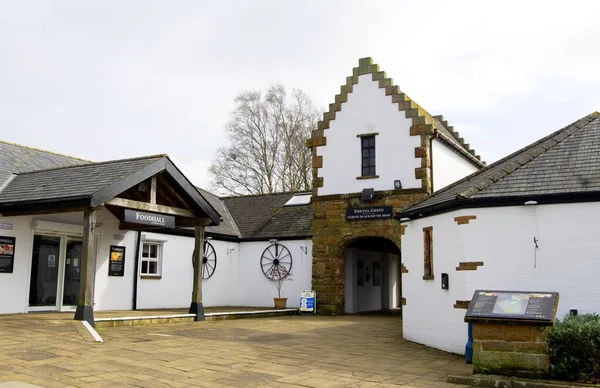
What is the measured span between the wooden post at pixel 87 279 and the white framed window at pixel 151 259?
6002 mm

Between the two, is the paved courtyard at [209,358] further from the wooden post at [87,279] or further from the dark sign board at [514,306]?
the dark sign board at [514,306]

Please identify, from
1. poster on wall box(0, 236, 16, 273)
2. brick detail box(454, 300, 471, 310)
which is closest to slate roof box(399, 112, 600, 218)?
brick detail box(454, 300, 471, 310)

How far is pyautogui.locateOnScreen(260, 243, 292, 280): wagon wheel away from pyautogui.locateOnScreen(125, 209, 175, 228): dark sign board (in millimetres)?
7853

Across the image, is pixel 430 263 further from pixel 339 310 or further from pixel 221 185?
pixel 221 185

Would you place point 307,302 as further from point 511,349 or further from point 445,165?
point 511,349

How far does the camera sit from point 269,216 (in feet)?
76.0

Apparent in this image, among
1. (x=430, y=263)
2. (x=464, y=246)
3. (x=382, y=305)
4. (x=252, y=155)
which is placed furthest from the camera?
(x=252, y=155)

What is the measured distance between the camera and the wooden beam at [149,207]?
40.9 feet

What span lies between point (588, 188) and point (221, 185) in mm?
28952

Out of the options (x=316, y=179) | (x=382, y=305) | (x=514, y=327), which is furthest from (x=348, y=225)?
(x=514, y=327)

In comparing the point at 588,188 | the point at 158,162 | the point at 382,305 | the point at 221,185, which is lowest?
the point at 382,305

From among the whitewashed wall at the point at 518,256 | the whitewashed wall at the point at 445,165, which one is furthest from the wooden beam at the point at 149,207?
the whitewashed wall at the point at 445,165

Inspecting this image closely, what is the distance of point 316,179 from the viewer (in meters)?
19.9

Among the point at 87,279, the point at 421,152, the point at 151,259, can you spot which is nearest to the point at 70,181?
the point at 87,279
